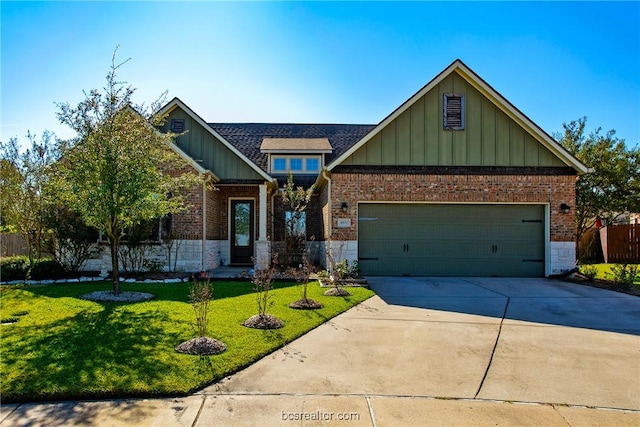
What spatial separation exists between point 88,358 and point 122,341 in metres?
0.71

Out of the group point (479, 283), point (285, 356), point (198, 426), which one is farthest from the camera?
point (479, 283)

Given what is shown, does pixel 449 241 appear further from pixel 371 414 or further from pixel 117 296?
pixel 371 414

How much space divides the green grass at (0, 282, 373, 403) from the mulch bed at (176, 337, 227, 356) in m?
0.12

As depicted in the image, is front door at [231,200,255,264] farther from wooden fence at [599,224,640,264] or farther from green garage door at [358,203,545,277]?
wooden fence at [599,224,640,264]

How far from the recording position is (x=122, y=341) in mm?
5547

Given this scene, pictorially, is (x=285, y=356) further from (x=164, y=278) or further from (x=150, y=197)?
(x=164, y=278)

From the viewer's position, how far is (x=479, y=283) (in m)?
11.4

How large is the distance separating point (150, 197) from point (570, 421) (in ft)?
26.9

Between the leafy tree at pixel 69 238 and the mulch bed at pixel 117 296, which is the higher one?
the leafy tree at pixel 69 238

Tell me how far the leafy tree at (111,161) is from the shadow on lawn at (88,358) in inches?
101

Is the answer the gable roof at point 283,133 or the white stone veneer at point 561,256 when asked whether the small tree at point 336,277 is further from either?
the gable roof at point 283,133

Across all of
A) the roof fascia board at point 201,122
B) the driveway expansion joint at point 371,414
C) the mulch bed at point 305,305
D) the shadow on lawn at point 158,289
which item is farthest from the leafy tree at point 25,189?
the driveway expansion joint at point 371,414

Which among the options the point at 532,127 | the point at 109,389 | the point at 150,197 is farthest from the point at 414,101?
the point at 109,389

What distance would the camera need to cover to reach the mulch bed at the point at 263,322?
6.37 metres
